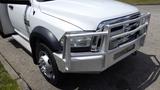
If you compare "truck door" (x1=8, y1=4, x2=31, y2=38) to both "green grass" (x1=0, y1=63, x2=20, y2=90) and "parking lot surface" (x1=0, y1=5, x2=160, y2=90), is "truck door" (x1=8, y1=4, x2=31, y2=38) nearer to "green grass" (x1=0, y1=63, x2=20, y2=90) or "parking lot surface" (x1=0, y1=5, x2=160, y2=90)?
"parking lot surface" (x1=0, y1=5, x2=160, y2=90)

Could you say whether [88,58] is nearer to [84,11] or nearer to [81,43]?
[81,43]

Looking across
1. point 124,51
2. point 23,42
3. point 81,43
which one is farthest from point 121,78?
point 23,42

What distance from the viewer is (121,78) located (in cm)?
451

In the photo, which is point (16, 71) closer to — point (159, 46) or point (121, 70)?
point (121, 70)

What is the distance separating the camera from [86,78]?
455cm

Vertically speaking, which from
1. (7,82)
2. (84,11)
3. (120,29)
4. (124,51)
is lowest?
(7,82)

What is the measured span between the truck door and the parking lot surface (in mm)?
691

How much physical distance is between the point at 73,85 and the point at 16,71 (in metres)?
1.39

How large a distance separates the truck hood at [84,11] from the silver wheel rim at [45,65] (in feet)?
2.58

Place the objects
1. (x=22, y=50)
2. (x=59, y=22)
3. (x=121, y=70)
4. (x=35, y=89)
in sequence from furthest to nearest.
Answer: (x=22, y=50)
(x=121, y=70)
(x=35, y=89)
(x=59, y=22)

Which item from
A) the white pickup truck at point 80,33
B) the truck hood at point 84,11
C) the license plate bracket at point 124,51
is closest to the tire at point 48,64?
the white pickup truck at point 80,33

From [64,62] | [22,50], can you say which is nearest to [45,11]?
[64,62]

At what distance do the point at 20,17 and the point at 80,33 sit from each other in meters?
2.16

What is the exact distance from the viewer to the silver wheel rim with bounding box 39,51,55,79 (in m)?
4.16
